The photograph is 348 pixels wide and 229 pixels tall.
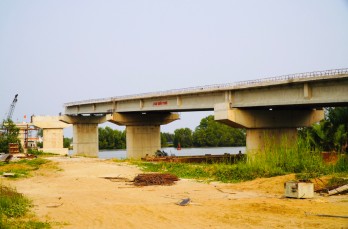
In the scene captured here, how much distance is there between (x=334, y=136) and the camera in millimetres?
37906

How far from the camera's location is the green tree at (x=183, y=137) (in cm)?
12450

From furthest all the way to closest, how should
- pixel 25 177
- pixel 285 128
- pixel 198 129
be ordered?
1. pixel 198 129
2. pixel 285 128
3. pixel 25 177

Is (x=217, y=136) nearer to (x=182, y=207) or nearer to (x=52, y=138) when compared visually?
(x=52, y=138)

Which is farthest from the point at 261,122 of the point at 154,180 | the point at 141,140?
the point at 141,140

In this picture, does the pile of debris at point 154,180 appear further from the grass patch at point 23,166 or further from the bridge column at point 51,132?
the bridge column at point 51,132

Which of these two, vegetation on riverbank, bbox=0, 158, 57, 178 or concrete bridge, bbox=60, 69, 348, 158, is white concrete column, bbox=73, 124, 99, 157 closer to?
concrete bridge, bbox=60, 69, 348, 158

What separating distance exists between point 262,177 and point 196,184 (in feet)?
10.4

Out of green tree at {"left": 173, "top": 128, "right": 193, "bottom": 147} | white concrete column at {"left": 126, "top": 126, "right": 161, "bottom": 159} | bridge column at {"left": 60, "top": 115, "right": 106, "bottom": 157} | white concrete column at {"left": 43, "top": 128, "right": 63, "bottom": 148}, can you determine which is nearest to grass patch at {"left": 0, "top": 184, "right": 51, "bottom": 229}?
white concrete column at {"left": 126, "top": 126, "right": 161, "bottom": 159}

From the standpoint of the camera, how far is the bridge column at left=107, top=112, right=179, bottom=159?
5800 centimetres


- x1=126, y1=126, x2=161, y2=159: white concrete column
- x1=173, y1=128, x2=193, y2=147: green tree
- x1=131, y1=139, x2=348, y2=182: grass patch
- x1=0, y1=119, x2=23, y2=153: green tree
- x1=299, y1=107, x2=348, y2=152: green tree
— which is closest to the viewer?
x1=131, y1=139, x2=348, y2=182: grass patch

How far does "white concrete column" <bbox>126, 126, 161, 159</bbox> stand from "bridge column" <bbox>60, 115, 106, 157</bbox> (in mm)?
16023

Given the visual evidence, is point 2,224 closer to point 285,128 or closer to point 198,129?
point 285,128

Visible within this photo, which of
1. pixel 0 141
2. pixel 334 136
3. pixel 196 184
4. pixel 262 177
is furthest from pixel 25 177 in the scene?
pixel 0 141

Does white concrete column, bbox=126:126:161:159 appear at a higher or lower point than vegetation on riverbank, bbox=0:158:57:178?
Answer: higher
